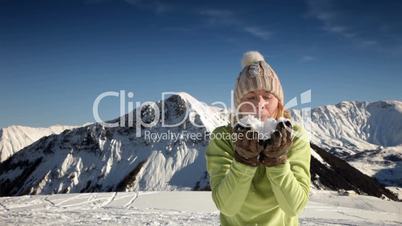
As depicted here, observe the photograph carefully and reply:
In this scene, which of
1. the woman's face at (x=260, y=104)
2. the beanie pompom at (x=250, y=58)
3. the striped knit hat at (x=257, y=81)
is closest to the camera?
the woman's face at (x=260, y=104)

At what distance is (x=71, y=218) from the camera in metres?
14.5

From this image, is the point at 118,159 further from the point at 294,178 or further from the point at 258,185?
the point at 294,178

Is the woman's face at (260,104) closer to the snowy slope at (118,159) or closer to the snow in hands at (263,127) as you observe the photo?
the snow in hands at (263,127)

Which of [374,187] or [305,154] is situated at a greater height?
[305,154]

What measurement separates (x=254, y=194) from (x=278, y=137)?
27.4 inches

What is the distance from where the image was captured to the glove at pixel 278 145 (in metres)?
2.59

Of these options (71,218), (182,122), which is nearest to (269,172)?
(71,218)

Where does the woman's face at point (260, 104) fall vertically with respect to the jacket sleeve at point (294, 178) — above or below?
above

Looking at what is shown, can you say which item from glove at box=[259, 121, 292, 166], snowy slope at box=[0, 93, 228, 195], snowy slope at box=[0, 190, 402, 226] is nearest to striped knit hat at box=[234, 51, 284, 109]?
glove at box=[259, 121, 292, 166]

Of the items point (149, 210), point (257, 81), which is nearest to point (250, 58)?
point (257, 81)

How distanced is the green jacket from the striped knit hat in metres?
0.29

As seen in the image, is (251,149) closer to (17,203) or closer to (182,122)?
(17,203)

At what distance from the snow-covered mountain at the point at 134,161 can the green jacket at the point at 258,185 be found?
370ft

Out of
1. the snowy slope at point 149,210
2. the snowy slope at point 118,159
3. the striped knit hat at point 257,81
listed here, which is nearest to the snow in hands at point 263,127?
the striped knit hat at point 257,81
